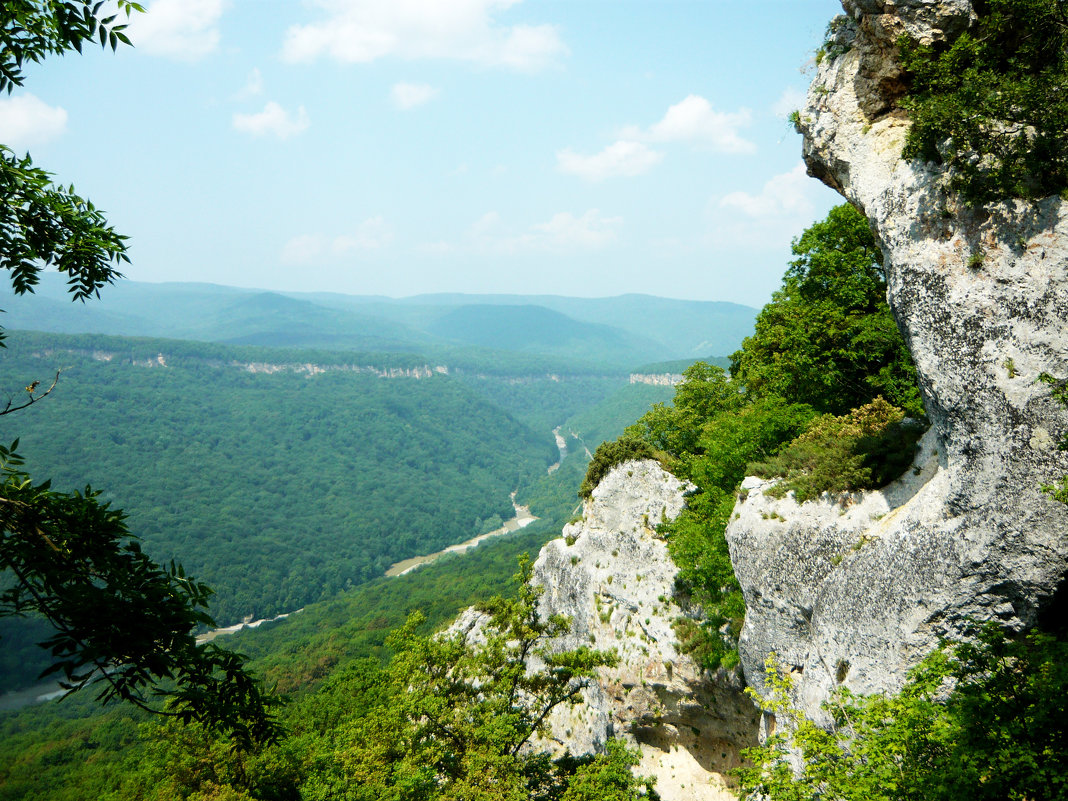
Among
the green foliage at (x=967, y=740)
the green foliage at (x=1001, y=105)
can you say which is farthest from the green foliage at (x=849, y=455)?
the green foliage at (x=1001, y=105)

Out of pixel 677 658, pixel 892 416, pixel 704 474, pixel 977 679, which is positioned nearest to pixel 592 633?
pixel 677 658

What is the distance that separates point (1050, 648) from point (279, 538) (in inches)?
6131

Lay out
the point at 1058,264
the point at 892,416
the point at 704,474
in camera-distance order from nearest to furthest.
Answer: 1. the point at 1058,264
2. the point at 892,416
3. the point at 704,474

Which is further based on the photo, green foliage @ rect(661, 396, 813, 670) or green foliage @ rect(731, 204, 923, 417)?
green foliage @ rect(661, 396, 813, 670)

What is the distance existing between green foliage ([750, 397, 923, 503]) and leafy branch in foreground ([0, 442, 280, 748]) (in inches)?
615

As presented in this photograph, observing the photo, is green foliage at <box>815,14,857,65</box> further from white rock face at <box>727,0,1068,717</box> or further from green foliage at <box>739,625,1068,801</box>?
green foliage at <box>739,625,1068,801</box>

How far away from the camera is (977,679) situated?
1013cm

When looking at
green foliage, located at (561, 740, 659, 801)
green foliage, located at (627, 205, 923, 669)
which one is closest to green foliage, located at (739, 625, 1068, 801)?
green foliage, located at (561, 740, 659, 801)

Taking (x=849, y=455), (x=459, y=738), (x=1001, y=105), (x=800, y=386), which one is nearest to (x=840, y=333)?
(x=800, y=386)

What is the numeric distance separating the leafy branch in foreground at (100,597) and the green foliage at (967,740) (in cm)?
911

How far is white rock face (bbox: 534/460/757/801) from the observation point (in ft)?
71.8

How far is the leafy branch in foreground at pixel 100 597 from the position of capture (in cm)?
399

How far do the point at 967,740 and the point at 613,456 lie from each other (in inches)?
825

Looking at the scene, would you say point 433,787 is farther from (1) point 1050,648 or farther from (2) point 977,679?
(1) point 1050,648
